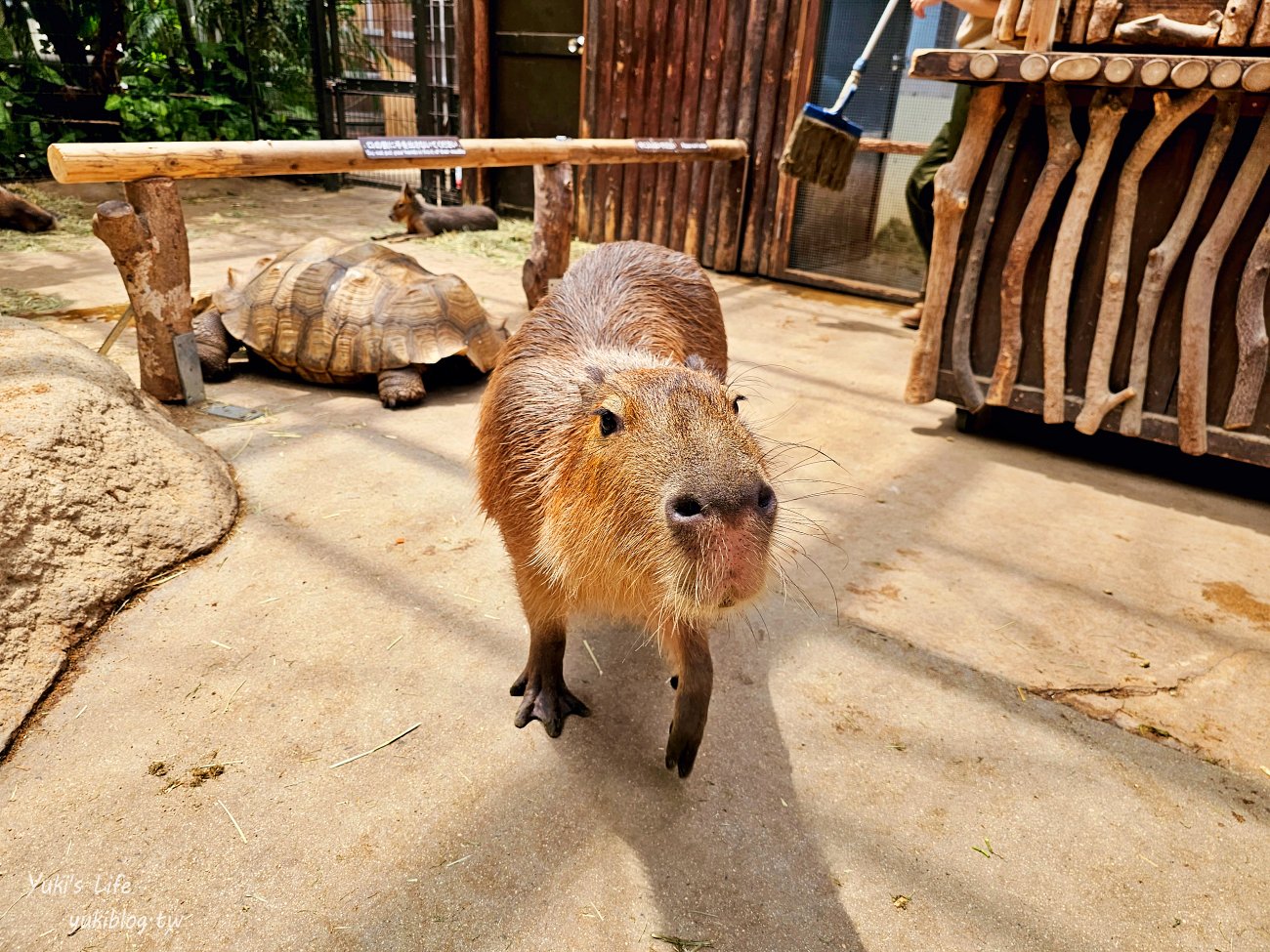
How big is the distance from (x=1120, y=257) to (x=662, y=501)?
310 centimetres

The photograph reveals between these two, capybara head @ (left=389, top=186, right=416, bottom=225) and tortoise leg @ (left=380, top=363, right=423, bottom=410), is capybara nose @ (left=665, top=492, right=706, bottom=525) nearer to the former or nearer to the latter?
tortoise leg @ (left=380, top=363, right=423, bottom=410)

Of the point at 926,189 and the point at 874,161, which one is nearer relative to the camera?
the point at 926,189

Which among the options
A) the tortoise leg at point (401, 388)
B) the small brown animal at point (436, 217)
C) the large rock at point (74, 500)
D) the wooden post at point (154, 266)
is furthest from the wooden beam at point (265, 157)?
the small brown animal at point (436, 217)

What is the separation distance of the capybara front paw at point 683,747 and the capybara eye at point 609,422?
2.29 ft

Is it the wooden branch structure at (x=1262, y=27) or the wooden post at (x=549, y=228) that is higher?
the wooden branch structure at (x=1262, y=27)

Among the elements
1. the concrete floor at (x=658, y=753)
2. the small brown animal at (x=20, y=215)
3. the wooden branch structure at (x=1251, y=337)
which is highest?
the wooden branch structure at (x=1251, y=337)

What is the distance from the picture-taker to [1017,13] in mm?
3559

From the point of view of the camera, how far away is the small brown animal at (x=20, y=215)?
709 cm

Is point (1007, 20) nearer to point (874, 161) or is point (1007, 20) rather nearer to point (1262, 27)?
point (1262, 27)

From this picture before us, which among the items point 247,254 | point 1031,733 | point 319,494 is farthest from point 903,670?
point 247,254

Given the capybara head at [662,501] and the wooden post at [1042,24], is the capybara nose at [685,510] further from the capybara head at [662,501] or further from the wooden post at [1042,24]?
the wooden post at [1042,24]

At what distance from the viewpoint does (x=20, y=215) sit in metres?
7.15

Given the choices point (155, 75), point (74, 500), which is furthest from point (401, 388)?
point (155, 75)

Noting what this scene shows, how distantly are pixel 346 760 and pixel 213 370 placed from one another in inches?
119
